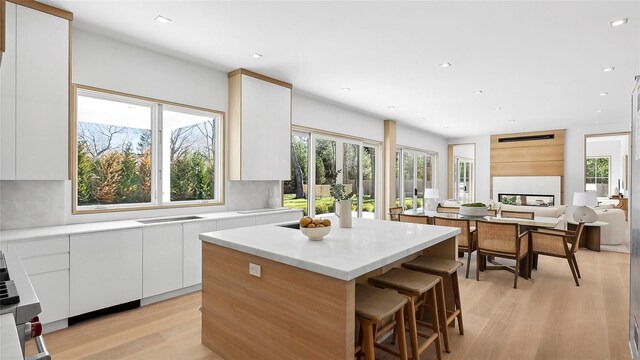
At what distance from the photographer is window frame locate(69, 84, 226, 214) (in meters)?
3.13

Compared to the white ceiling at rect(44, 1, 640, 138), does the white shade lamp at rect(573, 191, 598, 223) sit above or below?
below

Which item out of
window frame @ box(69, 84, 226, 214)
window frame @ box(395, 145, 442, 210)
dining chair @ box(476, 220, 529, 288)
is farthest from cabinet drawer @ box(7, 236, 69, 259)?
window frame @ box(395, 145, 442, 210)

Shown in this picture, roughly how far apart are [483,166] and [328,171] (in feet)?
19.8

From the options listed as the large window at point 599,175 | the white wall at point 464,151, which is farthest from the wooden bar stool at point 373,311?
the large window at point 599,175

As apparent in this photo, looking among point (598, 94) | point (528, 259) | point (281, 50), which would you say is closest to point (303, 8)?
point (281, 50)

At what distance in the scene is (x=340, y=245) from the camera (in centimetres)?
207

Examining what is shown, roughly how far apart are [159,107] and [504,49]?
3898 mm

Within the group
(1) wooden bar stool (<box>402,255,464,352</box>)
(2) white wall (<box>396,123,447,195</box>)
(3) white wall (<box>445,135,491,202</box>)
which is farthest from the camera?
(3) white wall (<box>445,135,491,202</box>)

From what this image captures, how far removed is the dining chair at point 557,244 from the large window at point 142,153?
13.8 ft

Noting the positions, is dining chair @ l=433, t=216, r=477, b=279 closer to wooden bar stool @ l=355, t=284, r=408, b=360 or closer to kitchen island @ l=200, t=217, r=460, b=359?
kitchen island @ l=200, t=217, r=460, b=359

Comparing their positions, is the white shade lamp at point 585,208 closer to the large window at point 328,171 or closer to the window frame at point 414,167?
the window frame at point 414,167

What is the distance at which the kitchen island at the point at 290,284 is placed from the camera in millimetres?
1616

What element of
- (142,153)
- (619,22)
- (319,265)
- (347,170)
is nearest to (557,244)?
(619,22)

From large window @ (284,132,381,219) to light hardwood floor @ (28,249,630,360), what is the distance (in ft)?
7.84
